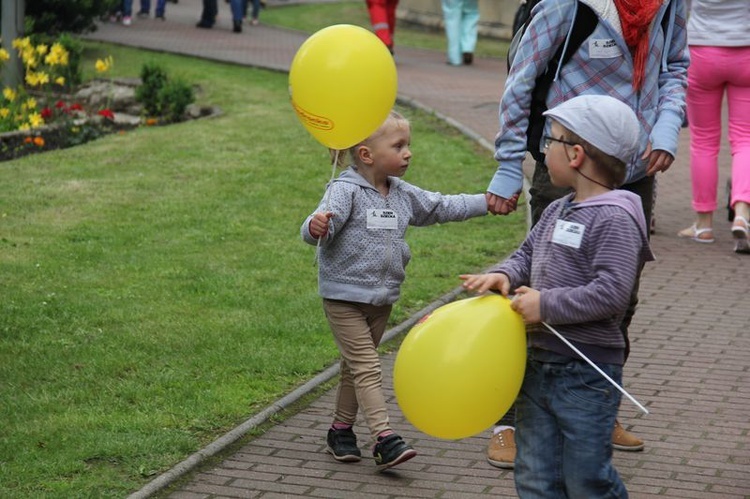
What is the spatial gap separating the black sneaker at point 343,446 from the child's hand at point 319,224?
3.02ft

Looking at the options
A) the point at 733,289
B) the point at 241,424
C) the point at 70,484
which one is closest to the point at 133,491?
the point at 70,484

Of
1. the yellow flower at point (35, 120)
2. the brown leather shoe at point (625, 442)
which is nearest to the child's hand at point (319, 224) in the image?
the brown leather shoe at point (625, 442)

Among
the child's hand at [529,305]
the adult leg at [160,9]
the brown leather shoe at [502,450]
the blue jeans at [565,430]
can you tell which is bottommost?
the adult leg at [160,9]

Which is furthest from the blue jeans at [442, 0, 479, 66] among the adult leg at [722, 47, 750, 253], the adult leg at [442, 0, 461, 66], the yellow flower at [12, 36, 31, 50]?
the adult leg at [722, 47, 750, 253]

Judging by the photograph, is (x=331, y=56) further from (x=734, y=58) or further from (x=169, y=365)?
(x=734, y=58)

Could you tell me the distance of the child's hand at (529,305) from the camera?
4.12m

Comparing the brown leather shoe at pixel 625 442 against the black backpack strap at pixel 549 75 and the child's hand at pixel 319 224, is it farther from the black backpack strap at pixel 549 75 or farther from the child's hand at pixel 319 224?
the child's hand at pixel 319 224

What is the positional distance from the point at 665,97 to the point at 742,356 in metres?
2.24

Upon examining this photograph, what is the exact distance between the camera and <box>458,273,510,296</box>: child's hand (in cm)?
418

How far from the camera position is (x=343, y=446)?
5672mm

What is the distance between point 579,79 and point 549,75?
13cm

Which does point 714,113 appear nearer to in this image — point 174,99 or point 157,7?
point 174,99

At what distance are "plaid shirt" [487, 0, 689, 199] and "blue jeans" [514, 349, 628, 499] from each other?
1.22 m

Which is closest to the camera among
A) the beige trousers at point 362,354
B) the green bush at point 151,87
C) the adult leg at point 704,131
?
the beige trousers at point 362,354
